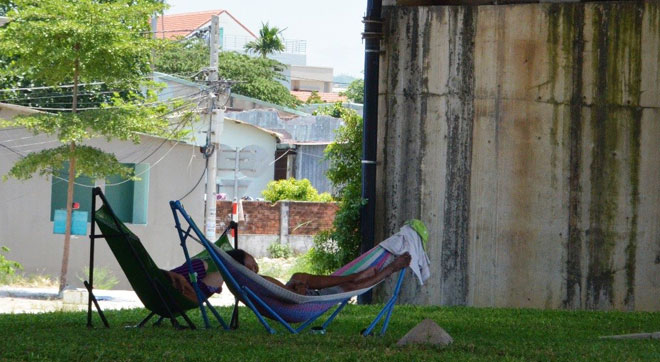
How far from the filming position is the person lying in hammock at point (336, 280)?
20.2ft

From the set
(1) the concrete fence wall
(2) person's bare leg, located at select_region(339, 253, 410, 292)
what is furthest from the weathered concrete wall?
(1) the concrete fence wall

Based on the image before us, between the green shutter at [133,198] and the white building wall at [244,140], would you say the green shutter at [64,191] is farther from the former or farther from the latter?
the white building wall at [244,140]

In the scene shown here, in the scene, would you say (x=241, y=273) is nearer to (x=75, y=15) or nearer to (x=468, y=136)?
(x=468, y=136)

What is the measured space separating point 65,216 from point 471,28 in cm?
688

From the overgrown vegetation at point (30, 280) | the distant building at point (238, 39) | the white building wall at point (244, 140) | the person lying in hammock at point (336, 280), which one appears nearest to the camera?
the person lying in hammock at point (336, 280)

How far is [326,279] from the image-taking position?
20.5 ft

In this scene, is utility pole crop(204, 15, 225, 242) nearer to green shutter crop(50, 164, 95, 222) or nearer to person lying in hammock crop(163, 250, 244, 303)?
green shutter crop(50, 164, 95, 222)

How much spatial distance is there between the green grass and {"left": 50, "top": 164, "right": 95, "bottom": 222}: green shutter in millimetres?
8685

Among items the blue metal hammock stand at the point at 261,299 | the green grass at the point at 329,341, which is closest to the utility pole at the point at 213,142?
the green grass at the point at 329,341

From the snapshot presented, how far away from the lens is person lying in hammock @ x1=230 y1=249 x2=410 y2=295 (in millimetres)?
6168

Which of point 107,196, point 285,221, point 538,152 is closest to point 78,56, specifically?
point 107,196

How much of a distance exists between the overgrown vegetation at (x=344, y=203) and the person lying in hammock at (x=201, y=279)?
342 cm

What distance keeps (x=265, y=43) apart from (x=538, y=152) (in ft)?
172

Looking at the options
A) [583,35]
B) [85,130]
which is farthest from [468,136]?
[85,130]
